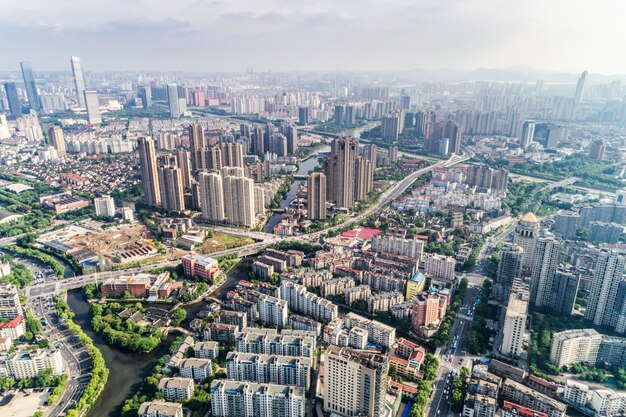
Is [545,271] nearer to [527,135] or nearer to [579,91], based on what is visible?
[527,135]

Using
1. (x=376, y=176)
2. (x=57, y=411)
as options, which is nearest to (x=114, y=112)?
(x=376, y=176)

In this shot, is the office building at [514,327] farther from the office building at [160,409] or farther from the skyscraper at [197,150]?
the skyscraper at [197,150]

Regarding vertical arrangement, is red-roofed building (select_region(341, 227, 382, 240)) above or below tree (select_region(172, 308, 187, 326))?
below

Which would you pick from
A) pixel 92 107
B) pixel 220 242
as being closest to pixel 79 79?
pixel 92 107

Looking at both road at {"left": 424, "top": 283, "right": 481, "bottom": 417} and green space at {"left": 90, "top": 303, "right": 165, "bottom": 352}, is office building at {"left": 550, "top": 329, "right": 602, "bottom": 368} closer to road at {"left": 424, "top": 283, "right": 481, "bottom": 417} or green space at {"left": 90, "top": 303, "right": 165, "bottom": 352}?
road at {"left": 424, "top": 283, "right": 481, "bottom": 417}

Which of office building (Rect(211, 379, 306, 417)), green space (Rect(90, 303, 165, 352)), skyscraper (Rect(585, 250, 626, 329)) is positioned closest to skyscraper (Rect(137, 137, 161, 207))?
green space (Rect(90, 303, 165, 352))

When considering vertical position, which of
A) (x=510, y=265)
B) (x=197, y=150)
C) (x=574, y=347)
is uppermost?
(x=197, y=150)

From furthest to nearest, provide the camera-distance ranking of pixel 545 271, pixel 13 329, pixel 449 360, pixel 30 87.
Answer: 1. pixel 30 87
2. pixel 545 271
3. pixel 13 329
4. pixel 449 360

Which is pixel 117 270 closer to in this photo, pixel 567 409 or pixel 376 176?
pixel 567 409
